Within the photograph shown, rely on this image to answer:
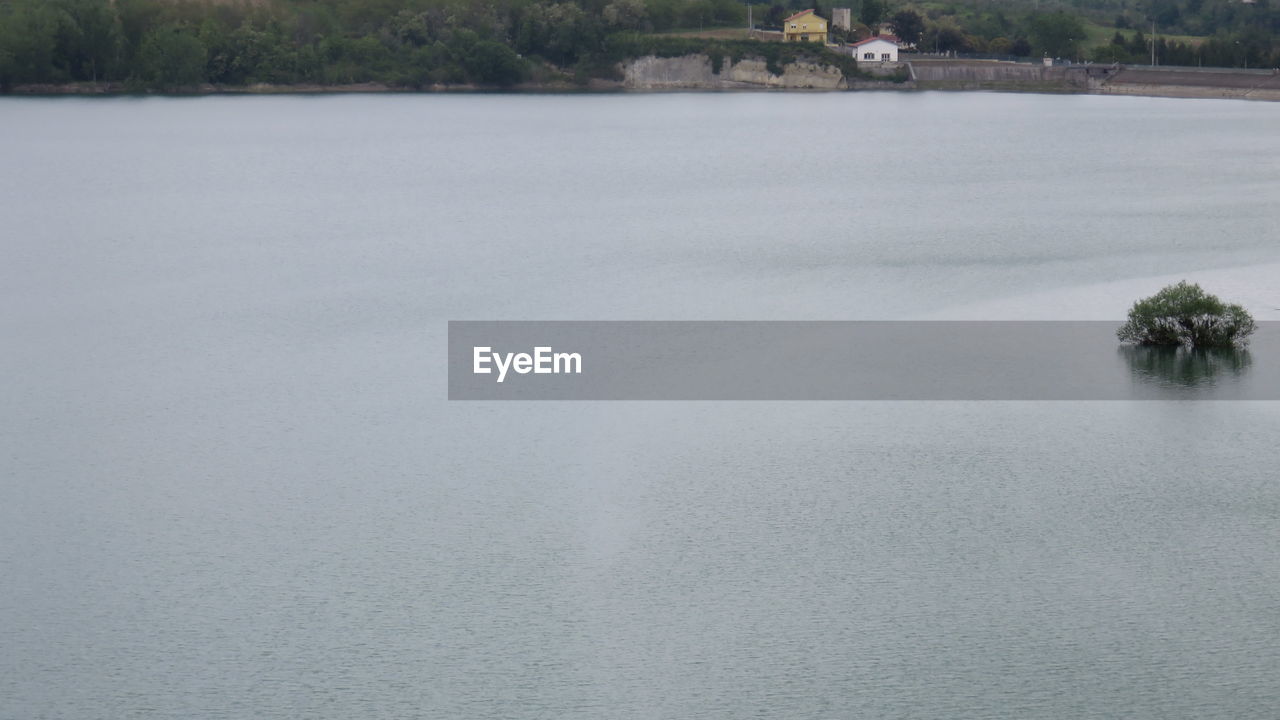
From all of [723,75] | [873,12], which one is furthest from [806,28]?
[873,12]

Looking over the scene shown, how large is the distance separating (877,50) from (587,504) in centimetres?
11601

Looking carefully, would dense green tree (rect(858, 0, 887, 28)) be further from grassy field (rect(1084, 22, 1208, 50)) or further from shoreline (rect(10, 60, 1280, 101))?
grassy field (rect(1084, 22, 1208, 50))

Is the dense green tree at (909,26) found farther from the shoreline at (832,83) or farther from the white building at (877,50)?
the shoreline at (832,83)

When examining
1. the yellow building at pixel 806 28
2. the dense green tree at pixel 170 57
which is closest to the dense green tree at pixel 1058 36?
the yellow building at pixel 806 28

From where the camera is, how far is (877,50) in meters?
129

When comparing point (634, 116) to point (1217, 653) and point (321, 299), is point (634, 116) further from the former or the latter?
point (1217, 653)

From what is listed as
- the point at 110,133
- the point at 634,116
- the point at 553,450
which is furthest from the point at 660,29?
the point at 553,450

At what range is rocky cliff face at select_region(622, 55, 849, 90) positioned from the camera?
128 metres

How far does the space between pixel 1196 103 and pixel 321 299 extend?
9141 centimetres

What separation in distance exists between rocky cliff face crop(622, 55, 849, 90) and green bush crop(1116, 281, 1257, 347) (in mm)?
104586

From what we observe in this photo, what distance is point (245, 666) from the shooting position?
1429 cm

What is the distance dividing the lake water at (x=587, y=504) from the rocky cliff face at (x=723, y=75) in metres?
89.2

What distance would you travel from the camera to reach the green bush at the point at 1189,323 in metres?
26.0

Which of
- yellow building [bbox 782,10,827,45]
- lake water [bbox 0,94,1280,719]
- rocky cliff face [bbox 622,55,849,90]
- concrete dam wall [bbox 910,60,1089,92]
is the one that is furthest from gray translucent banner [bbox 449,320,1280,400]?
yellow building [bbox 782,10,827,45]
